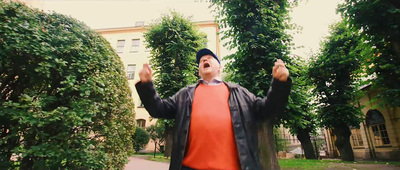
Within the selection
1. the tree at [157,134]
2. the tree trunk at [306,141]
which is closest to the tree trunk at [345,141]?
the tree trunk at [306,141]

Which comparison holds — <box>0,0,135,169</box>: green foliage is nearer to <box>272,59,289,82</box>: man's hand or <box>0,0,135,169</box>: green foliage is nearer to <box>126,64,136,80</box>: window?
<box>272,59,289,82</box>: man's hand

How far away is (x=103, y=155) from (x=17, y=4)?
12.3 ft

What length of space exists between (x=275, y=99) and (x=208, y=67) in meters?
0.97

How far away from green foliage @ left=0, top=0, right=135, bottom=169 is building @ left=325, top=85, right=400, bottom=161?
16637mm

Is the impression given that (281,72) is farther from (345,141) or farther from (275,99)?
(345,141)

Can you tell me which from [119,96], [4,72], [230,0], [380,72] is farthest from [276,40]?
[4,72]

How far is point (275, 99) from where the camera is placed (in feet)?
5.47

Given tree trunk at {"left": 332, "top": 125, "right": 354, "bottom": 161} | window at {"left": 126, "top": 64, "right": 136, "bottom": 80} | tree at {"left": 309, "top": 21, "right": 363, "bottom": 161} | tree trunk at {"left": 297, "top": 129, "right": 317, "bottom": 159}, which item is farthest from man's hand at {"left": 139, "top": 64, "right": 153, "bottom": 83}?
window at {"left": 126, "top": 64, "right": 136, "bottom": 80}

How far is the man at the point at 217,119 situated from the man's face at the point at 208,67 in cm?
25

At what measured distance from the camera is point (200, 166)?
1.74 m

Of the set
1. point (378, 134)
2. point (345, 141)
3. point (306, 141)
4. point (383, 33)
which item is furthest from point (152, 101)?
point (378, 134)

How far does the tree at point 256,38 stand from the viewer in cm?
683

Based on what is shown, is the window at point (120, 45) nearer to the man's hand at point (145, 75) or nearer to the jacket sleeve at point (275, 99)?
the man's hand at point (145, 75)

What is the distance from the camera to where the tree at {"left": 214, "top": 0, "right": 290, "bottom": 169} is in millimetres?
6828
